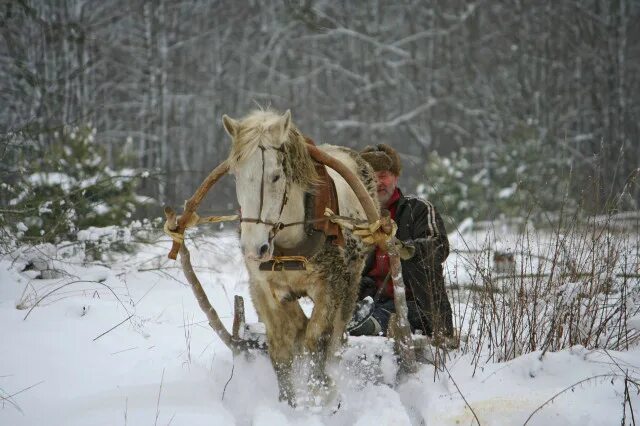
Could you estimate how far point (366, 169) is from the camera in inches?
163

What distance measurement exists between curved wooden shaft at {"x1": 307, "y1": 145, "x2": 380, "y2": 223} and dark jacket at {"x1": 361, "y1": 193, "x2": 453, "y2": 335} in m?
0.69

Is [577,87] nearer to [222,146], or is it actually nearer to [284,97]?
[284,97]

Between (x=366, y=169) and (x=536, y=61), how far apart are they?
17798 mm

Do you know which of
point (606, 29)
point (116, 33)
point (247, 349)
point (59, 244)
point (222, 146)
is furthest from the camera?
point (222, 146)

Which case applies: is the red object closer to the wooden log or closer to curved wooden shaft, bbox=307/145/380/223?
the wooden log

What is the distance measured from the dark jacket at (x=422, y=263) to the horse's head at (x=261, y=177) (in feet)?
3.93

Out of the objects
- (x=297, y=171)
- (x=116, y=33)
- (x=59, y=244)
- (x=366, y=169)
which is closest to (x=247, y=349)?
(x=297, y=171)

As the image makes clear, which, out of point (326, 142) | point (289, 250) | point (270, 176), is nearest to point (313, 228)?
point (289, 250)

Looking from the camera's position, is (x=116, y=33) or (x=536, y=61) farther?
(x=536, y=61)

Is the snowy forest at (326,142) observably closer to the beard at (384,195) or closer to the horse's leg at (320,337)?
the horse's leg at (320,337)

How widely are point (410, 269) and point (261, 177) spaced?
166cm

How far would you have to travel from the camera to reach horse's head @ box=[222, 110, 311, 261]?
2.83m

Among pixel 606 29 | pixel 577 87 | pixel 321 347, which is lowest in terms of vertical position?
pixel 321 347

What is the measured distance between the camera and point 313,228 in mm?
3287
